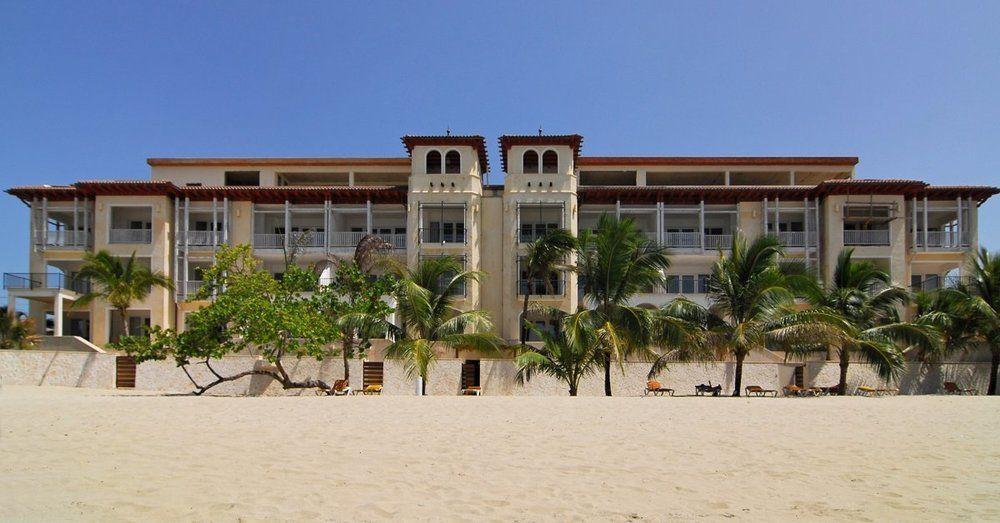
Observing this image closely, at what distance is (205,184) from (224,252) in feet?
51.4

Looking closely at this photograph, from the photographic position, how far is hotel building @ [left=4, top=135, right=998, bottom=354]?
34719 mm

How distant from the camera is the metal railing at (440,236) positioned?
35.2 metres

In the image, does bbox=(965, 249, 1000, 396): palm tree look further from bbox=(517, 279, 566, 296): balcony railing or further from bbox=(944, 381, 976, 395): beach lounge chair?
bbox=(517, 279, 566, 296): balcony railing

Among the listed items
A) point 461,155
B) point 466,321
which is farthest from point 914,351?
point 461,155

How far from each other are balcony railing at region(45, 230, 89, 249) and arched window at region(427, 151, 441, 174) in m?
16.5

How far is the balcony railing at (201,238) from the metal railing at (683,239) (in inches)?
837

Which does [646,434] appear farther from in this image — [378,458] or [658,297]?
[658,297]

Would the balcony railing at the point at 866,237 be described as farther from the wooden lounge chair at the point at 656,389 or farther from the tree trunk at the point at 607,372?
→ the tree trunk at the point at 607,372

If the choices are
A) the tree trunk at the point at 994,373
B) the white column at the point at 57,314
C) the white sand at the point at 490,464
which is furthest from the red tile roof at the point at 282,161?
the tree trunk at the point at 994,373

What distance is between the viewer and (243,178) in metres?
39.0

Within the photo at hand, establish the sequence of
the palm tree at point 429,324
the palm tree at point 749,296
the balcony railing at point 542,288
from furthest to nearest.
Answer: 1. the balcony railing at point 542,288
2. the palm tree at point 429,324
3. the palm tree at point 749,296

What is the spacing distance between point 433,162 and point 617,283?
48.7 feet

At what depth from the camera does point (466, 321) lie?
24.4 meters

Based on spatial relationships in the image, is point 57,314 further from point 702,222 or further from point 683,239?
point 702,222
